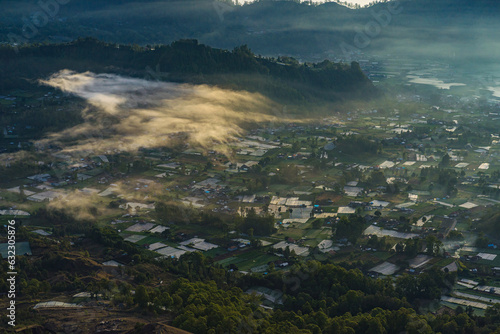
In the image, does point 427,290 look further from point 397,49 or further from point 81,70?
point 397,49

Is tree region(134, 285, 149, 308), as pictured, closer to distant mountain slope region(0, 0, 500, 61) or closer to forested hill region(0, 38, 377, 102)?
forested hill region(0, 38, 377, 102)

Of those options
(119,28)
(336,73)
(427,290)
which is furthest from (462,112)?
(119,28)

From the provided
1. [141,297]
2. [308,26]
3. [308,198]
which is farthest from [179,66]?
[308,26]

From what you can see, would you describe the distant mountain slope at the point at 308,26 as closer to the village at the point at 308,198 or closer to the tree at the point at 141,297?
the village at the point at 308,198

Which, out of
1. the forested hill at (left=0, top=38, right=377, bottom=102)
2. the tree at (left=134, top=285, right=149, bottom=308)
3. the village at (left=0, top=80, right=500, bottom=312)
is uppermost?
the forested hill at (left=0, top=38, right=377, bottom=102)

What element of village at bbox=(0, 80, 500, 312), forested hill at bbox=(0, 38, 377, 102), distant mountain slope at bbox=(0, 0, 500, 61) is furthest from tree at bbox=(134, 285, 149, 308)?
distant mountain slope at bbox=(0, 0, 500, 61)

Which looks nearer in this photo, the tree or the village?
the tree
